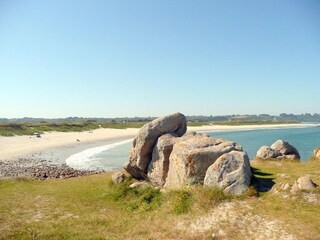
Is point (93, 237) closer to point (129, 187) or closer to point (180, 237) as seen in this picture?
point (180, 237)

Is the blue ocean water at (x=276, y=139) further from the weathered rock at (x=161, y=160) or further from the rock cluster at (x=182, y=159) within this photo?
→ the weathered rock at (x=161, y=160)

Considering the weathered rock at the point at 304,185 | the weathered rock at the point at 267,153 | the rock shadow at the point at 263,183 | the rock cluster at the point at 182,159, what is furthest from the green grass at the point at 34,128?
the weathered rock at the point at 304,185

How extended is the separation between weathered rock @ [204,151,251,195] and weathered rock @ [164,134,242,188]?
3.39ft

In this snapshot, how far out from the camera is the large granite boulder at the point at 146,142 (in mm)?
22281

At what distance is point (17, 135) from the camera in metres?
85.6

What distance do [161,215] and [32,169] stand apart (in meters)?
32.4

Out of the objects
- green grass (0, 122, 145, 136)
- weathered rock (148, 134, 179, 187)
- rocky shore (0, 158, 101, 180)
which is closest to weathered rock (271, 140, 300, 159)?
weathered rock (148, 134, 179, 187)

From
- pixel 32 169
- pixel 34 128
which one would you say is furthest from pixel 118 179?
pixel 34 128

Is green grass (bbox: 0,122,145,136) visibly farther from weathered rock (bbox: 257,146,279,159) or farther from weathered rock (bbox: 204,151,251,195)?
weathered rock (bbox: 204,151,251,195)

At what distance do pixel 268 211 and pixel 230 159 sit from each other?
3865 mm

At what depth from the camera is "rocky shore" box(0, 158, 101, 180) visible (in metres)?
35.0

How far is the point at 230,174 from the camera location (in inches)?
593

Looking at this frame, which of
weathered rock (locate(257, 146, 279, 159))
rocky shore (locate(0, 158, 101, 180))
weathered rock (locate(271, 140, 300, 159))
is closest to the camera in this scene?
weathered rock (locate(257, 146, 279, 159))

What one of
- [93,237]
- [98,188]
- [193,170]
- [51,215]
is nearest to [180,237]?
[93,237]
